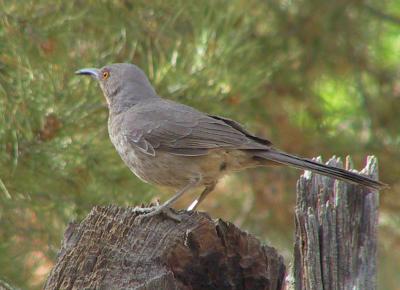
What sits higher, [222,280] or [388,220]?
[388,220]

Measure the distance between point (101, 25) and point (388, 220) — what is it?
3.30 meters

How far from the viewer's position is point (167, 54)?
20.0 ft

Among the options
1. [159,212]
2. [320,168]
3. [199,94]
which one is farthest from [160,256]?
[199,94]

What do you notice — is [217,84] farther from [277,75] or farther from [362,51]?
[362,51]

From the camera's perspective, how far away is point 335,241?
354 cm

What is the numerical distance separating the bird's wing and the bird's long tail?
0.24ft

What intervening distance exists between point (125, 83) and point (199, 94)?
1.68 ft

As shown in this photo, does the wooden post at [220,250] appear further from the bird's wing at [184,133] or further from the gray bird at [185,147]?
the bird's wing at [184,133]

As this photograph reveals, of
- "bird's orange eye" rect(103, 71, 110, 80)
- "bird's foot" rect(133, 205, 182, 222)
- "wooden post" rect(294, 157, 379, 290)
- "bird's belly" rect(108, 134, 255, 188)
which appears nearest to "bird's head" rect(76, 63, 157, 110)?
"bird's orange eye" rect(103, 71, 110, 80)

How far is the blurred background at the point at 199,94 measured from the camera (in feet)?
16.4

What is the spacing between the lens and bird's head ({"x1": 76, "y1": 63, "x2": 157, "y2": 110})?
225 inches

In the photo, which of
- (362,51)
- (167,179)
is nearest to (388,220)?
(362,51)

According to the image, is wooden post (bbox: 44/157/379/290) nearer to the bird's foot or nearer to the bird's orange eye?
the bird's foot

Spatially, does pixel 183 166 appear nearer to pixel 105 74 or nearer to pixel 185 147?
pixel 185 147
